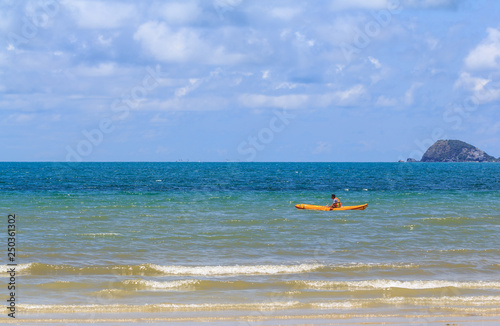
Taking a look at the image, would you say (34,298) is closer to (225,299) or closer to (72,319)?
(72,319)

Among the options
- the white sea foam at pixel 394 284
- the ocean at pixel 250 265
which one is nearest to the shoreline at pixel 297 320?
the ocean at pixel 250 265

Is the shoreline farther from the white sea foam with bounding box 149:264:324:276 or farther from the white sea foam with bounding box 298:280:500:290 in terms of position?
the white sea foam with bounding box 149:264:324:276

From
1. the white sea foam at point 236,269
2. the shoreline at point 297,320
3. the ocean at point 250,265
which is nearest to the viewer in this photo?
the shoreline at point 297,320

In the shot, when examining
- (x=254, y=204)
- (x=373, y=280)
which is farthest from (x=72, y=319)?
(x=254, y=204)

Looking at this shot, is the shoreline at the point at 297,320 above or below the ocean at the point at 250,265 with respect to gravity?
below

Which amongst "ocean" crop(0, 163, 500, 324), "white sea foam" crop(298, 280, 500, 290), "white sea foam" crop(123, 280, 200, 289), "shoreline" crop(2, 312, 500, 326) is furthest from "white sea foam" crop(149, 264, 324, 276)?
"shoreline" crop(2, 312, 500, 326)

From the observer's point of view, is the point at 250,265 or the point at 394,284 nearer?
the point at 394,284

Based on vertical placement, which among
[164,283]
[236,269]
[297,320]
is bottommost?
[297,320]

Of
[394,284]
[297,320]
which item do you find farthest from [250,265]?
[297,320]

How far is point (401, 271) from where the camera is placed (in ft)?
59.1

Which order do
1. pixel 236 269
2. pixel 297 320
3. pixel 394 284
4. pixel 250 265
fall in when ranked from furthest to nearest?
pixel 250 265 → pixel 236 269 → pixel 394 284 → pixel 297 320

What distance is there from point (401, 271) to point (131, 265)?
9.21m

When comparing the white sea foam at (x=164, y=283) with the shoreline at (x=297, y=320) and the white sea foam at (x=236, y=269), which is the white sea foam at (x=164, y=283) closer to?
the white sea foam at (x=236, y=269)

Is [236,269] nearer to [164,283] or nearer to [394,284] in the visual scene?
[164,283]
